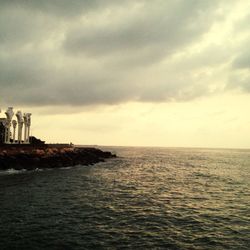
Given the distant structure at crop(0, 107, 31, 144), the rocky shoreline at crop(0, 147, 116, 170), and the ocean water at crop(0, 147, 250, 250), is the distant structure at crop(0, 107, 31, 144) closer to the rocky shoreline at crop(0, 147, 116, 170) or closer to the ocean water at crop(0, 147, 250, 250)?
the rocky shoreline at crop(0, 147, 116, 170)

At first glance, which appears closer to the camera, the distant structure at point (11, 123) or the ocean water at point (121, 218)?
the ocean water at point (121, 218)

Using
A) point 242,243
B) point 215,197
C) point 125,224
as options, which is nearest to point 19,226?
point 125,224

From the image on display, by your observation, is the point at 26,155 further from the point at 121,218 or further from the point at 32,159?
the point at 121,218

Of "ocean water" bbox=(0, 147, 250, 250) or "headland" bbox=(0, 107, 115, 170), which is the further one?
"headland" bbox=(0, 107, 115, 170)

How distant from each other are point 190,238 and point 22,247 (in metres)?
10.5

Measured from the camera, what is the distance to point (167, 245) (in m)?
17.9

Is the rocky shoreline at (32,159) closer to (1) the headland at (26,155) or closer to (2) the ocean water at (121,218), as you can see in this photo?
(1) the headland at (26,155)

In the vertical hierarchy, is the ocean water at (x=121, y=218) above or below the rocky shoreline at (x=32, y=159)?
below

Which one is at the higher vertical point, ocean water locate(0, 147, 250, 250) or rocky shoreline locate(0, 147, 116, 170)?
rocky shoreline locate(0, 147, 116, 170)

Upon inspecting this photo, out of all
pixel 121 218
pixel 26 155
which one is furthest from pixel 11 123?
pixel 121 218

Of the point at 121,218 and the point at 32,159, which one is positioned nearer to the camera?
the point at 121,218

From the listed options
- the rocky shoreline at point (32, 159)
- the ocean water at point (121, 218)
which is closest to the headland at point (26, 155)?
the rocky shoreline at point (32, 159)

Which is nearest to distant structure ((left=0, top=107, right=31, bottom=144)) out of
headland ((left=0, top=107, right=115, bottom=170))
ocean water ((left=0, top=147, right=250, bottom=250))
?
headland ((left=0, top=107, right=115, bottom=170))

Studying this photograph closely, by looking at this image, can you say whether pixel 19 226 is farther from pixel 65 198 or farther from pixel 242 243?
pixel 242 243
